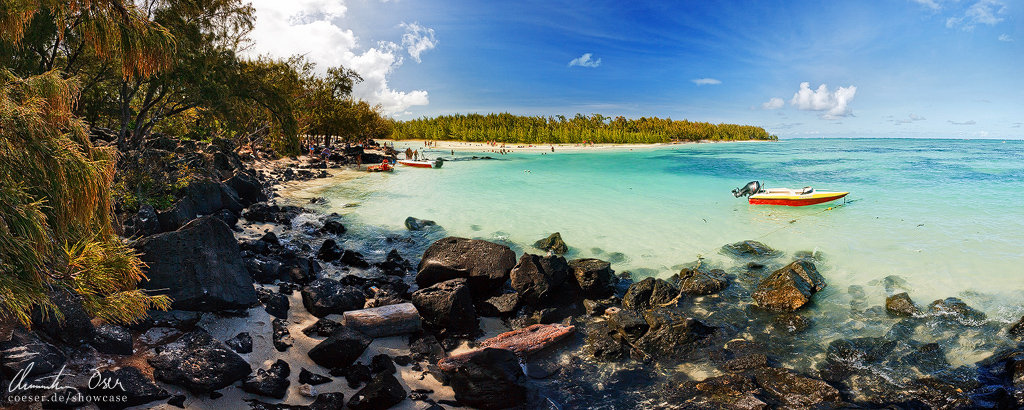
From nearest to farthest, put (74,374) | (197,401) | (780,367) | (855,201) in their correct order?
1. (74,374)
2. (197,401)
3. (780,367)
4. (855,201)

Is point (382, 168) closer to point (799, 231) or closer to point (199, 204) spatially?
point (199, 204)

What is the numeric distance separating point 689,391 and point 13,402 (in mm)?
7181

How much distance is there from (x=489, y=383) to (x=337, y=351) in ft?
6.89

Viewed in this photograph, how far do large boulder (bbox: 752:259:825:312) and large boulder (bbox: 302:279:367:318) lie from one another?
8292 mm

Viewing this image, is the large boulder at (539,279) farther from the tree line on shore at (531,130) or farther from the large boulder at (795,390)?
the tree line on shore at (531,130)

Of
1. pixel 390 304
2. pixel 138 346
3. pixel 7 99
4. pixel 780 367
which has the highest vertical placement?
pixel 7 99

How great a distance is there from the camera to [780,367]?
6.73 m

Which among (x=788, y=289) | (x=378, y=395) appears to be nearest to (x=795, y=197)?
(x=788, y=289)

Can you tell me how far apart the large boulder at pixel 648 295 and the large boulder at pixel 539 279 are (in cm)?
130

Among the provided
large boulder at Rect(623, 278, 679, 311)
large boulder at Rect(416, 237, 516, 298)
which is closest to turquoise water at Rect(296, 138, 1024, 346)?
large boulder at Rect(623, 278, 679, 311)

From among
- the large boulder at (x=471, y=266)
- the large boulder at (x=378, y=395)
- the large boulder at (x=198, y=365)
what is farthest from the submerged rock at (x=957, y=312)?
the large boulder at (x=198, y=365)

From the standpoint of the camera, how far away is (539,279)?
8.92 meters

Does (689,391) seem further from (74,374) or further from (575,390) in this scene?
(74,374)

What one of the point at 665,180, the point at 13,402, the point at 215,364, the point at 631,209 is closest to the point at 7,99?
the point at 13,402
